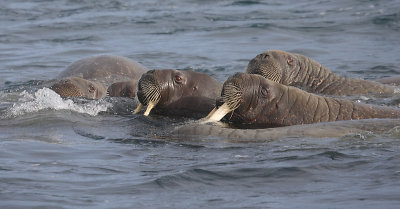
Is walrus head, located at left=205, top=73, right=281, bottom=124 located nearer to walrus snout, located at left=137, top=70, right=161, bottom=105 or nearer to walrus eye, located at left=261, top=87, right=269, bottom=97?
walrus eye, located at left=261, top=87, right=269, bottom=97

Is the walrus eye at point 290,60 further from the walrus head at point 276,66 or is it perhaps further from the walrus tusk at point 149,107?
the walrus tusk at point 149,107

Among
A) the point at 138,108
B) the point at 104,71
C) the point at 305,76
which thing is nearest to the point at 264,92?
the point at 138,108

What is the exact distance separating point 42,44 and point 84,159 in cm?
1227

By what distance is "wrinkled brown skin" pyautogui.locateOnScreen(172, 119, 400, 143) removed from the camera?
302 inches

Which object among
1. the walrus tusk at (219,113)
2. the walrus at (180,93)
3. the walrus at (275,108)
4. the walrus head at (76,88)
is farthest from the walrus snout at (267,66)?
the walrus tusk at (219,113)

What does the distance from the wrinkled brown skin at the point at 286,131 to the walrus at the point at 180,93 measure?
1137 mm

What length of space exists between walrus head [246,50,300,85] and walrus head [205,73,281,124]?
7.23ft

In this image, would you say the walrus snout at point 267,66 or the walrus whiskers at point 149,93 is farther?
the walrus snout at point 267,66

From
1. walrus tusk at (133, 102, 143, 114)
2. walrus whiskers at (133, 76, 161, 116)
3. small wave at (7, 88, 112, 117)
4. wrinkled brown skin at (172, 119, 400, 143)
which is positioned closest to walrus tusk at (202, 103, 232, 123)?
wrinkled brown skin at (172, 119, 400, 143)

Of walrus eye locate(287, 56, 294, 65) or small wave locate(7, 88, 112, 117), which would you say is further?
walrus eye locate(287, 56, 294, 65)

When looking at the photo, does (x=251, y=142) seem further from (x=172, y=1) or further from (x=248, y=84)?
(x=172, y=1)

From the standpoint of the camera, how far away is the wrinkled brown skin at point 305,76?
1107cm

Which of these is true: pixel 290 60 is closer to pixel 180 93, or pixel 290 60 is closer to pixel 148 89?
pixel 180 93

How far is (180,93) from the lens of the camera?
930cm
